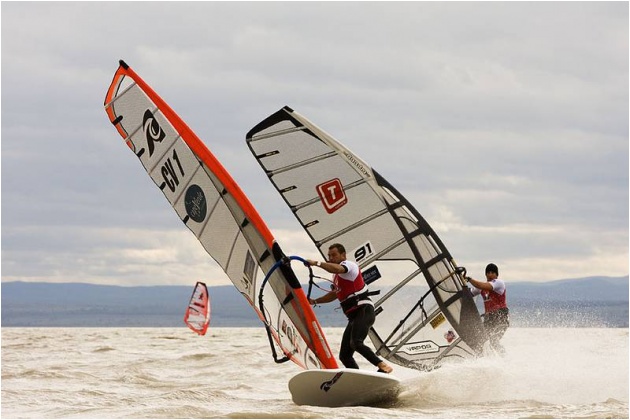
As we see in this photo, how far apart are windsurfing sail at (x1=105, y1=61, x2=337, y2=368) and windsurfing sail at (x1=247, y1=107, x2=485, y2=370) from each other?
1.32 meters

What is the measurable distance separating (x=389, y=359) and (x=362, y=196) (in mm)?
1785

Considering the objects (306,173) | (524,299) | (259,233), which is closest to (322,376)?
(259,233)

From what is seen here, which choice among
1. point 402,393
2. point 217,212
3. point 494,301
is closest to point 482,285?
point 494,301

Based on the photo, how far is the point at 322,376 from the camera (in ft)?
24.0

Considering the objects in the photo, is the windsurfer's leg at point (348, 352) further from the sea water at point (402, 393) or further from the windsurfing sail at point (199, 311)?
the windsurfing sail at point (199, 311)

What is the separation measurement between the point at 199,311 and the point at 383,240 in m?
17.7

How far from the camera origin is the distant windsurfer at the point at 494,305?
31.2 feet

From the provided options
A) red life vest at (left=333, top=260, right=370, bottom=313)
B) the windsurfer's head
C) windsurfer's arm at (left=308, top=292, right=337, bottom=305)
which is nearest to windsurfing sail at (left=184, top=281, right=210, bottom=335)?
windsurfer's arm at (left=308, top=292, right=337, bottom=305)

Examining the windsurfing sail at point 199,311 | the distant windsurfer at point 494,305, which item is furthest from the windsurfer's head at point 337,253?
the windsurfing sail at point 199,311

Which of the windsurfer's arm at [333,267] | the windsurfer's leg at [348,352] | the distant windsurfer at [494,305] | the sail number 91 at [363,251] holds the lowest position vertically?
the windsurfer's leg at [348,352]

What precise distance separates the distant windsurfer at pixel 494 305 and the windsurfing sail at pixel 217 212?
96.0 inches

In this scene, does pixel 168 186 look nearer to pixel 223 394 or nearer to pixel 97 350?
pixel 223 394

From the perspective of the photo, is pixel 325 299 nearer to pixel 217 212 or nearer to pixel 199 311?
pixel 217 212

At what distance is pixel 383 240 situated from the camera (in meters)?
9.81
